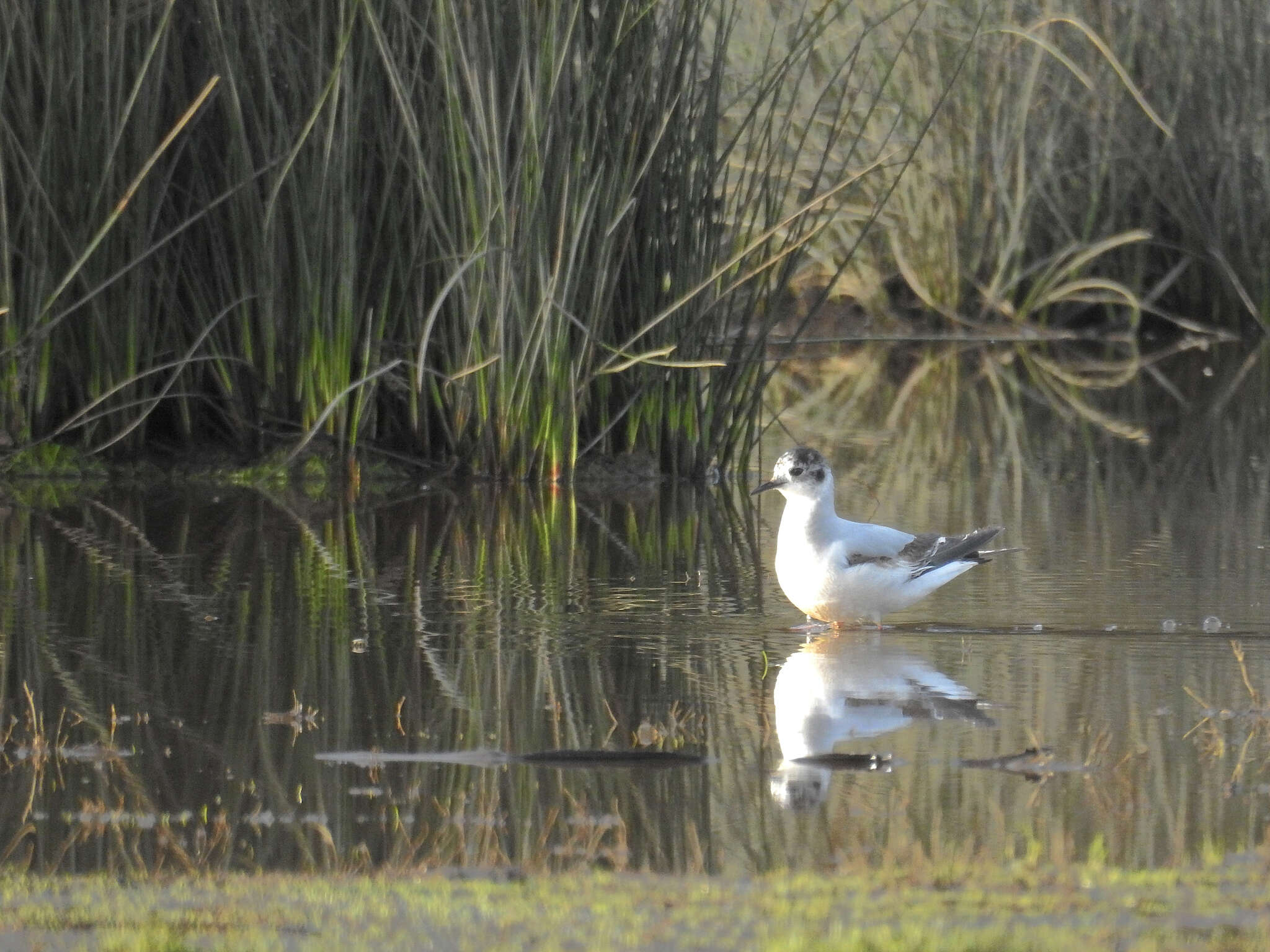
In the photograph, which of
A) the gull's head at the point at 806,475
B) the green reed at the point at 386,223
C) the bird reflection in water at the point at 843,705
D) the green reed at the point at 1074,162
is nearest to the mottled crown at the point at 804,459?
the gull's head at the point at 806,475

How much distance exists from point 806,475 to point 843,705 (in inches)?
38.9

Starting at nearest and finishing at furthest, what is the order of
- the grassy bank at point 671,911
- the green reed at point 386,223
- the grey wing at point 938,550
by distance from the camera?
the grassy bank at point 671,911
the grey wing at point 938,550
the green reed at point 386,223

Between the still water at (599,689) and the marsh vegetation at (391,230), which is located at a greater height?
the marsh vegetation at (391,230)

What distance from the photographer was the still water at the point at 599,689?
3.11 metres

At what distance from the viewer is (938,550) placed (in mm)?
4801

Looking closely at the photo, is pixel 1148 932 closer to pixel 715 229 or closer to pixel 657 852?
pixel 657 852

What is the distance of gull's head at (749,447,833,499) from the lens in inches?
192

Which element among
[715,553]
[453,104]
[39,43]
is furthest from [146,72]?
[715,553]

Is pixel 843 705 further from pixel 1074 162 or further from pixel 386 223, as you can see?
pixel 1074 162

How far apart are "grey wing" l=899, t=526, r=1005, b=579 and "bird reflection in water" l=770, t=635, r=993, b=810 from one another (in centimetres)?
20

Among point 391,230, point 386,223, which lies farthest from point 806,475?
point 386,223

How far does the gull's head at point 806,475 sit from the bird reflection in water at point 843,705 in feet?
1.22

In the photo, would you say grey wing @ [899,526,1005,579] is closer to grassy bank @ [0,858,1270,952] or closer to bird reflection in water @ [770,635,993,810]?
bird reflection in water @ [770,635,993,810]

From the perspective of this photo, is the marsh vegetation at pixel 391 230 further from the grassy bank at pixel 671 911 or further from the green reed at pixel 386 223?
the grassy bank at pixel 671 911
